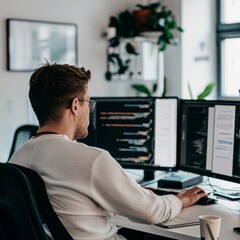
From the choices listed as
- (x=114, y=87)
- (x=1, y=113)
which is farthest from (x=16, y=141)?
(x=114, y=87)

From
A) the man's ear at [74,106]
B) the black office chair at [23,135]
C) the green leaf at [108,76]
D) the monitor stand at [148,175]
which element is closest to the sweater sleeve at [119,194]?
the man's ear at [74,106]

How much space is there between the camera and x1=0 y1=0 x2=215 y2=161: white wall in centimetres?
388

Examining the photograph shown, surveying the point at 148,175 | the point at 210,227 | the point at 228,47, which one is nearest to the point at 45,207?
the point at 210,227

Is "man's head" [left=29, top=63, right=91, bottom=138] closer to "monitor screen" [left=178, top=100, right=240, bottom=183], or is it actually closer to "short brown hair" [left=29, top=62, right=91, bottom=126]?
"short brown hair" [left=29, top=62, right=91, bottom=126]

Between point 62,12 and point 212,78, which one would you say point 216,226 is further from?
point 212,78

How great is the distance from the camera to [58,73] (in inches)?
71.8

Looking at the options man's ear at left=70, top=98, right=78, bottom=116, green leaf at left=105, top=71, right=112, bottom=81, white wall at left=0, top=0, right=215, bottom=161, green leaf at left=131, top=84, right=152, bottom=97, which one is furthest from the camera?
green leaf at left=131, top=84, right=152, bottom=97

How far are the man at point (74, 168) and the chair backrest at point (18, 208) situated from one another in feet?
0.49

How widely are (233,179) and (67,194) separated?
0.87 meters

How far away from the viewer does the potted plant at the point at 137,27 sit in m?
4.59

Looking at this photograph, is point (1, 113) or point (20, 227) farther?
point (1, 113)

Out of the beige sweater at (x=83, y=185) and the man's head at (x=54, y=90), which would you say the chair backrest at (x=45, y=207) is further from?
the man's head at (x=54, y=90)

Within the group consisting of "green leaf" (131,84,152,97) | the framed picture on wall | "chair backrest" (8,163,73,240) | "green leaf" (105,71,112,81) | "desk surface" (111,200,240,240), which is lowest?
"desk surface" (111,200,240,240)

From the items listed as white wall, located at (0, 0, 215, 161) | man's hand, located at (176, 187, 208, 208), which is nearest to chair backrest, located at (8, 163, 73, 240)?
man's hand, located at (176, 187, 208, 208)
